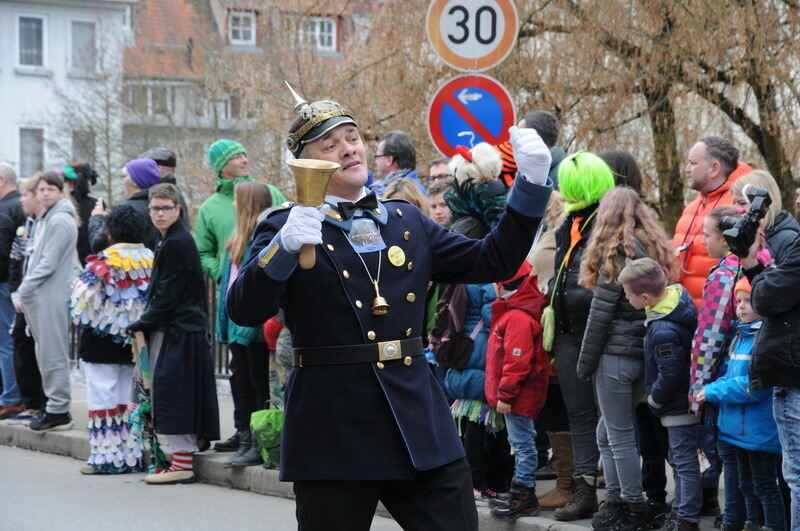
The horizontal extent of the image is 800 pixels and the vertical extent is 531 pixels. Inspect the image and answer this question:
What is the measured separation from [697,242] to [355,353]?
12.2 ft

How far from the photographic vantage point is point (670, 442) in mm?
6777

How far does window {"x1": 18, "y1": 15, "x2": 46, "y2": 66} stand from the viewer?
157ft

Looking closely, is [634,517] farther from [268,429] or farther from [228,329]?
[228,329]

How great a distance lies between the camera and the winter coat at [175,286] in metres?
9.11

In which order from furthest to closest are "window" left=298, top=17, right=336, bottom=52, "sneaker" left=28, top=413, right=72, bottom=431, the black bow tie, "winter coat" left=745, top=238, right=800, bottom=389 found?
"window" left=298, top=17, right=336, bottom=52 → "sneaker" left=28, top=413, right=72, bottom=431 → "winter coat" left=745, top=238, right=800, bottom=389 → the black bow tie

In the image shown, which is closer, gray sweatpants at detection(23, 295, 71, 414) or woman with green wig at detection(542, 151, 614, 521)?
woman with green wig at detection(542, 151, 614, 521)

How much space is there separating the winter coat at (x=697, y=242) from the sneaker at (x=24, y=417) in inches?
256

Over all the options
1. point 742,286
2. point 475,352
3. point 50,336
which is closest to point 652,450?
point 475,352

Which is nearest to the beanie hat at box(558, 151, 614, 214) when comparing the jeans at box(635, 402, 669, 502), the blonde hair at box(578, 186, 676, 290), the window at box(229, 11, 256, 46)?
the blonde hair at box(578, 186, 676, 290)

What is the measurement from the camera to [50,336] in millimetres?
11000

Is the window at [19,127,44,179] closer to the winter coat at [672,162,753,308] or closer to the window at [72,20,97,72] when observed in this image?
the window at [72,20,97,72]

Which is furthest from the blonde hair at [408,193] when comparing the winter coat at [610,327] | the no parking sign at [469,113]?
the winter coat at [610,327]

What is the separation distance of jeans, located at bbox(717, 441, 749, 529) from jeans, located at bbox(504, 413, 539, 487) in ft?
3.83

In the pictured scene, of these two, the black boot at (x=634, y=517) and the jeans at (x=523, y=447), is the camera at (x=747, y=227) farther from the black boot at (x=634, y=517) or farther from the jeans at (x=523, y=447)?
the jeans at (x=523, y=447)
